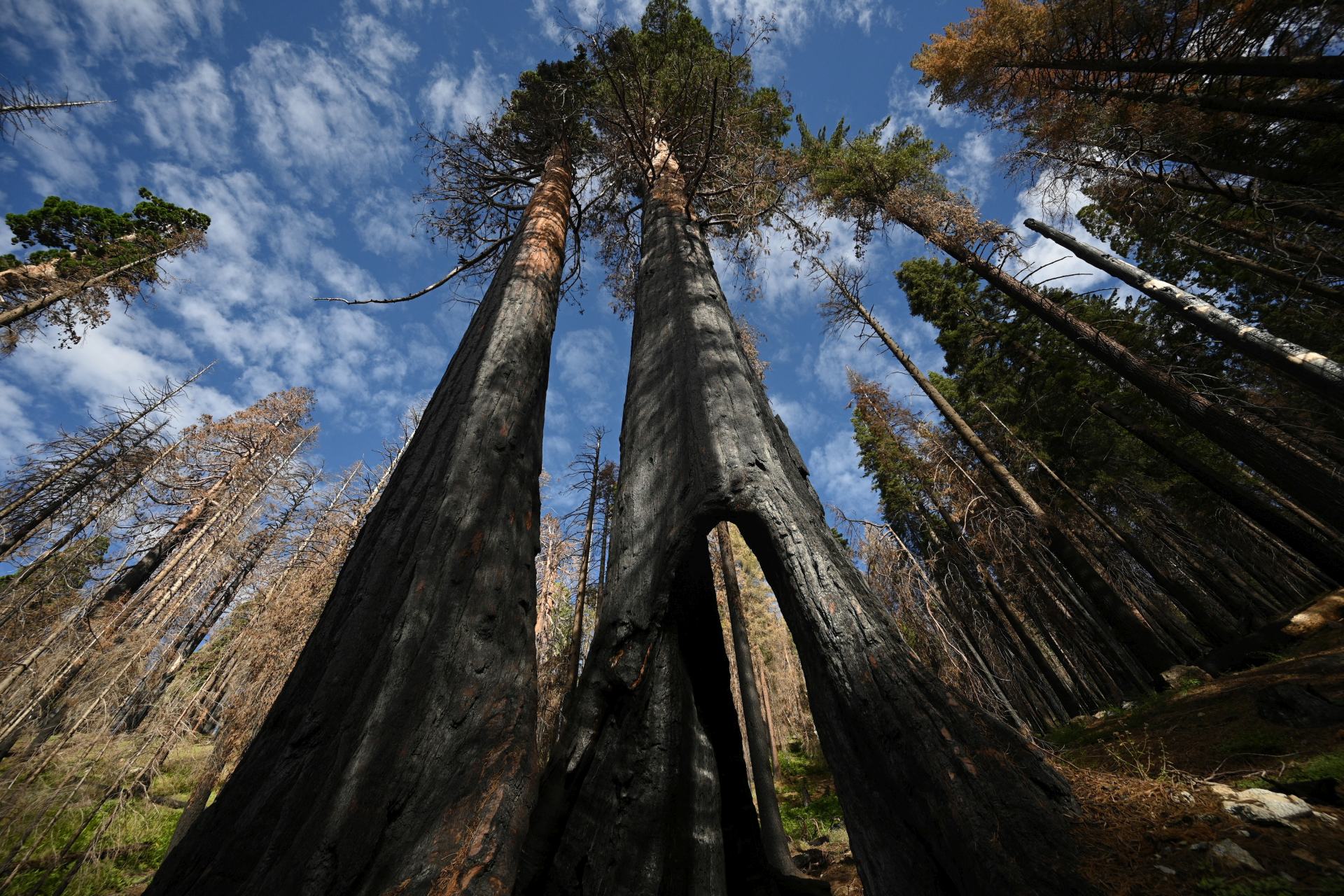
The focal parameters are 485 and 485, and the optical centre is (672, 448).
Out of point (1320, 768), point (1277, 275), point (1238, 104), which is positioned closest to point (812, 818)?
point (1320, 768)

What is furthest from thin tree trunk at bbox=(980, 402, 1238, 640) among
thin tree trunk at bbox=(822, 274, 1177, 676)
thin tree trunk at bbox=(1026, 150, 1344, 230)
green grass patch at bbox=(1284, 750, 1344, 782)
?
green grass patch at bbox=(1284, 750, 1344, 782)

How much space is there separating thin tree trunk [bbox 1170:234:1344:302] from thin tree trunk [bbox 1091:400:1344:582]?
3.25m

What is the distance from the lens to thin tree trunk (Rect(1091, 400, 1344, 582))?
6887 millimetres

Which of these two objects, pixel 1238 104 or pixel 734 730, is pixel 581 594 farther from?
pixel 1238 104

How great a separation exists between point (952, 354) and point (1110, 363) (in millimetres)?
7239

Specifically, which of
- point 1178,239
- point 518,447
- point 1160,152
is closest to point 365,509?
point 518,447

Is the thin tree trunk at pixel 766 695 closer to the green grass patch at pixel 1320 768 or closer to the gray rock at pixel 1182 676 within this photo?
the gray rock at pixel 1182 676

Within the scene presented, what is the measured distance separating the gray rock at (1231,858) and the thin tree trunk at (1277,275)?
9.51 m

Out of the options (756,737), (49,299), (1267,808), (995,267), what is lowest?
(1267,808)

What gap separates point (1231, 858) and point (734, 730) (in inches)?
40.1

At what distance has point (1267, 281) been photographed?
956 cm

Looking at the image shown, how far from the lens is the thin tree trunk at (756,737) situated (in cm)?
690

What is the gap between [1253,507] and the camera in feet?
26.7

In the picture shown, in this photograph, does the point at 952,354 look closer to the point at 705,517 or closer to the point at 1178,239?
the point at 1178,239
